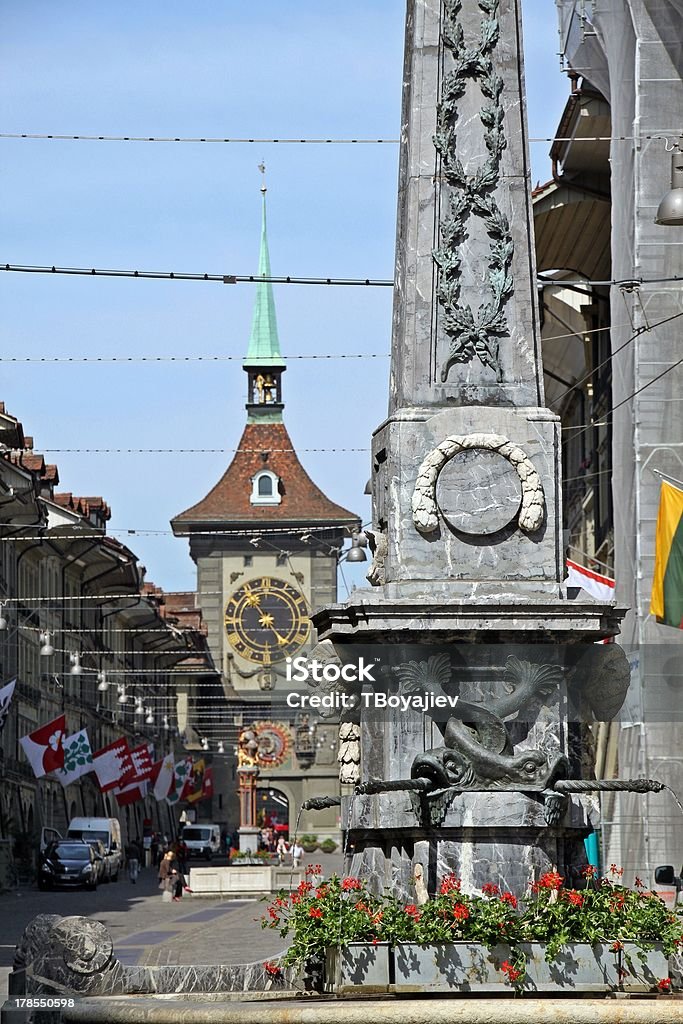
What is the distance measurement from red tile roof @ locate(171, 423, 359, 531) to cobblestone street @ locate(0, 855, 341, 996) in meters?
58.4

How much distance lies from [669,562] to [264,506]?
317 feet

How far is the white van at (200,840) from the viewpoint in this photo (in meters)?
81.7

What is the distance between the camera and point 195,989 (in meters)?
13.0

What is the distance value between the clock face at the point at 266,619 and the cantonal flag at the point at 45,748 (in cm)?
7282

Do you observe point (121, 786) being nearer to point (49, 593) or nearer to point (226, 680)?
point (49, 593)

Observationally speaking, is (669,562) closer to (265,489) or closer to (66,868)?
(66,868)

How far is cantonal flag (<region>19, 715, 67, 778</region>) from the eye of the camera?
4600cm

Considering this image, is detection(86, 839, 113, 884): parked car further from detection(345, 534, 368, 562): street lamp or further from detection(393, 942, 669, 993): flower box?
detection(393, 942, 669, 993): flower box

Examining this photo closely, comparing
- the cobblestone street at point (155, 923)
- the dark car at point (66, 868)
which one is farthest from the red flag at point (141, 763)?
the dark car at point (66, 868)

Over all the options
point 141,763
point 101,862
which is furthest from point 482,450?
point 101,862

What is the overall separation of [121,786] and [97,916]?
52.6 feet

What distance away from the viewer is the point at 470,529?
14938 mm

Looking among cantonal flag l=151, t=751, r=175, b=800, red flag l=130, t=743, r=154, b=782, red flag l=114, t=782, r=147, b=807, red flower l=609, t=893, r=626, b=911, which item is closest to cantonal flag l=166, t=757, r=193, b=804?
cantonal flag l=151, t=751, r=175, b=800

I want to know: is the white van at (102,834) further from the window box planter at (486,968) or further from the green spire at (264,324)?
the green spire at (264,324)
